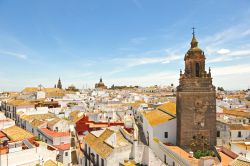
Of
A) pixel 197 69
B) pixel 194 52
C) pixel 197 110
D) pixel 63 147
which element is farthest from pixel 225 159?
pixel 63 147

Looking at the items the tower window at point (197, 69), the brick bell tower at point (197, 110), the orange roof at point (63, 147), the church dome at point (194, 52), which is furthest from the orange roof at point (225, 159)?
the orange roof at point (63, 147)

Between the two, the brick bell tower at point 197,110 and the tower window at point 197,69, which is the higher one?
the tower window at point 197,69

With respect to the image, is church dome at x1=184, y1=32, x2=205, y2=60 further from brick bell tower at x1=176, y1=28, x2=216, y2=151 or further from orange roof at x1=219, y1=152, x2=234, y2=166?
orange roof at x1=219, y1=152, x2=234, y2=166

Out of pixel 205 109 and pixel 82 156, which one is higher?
pixel 205 109

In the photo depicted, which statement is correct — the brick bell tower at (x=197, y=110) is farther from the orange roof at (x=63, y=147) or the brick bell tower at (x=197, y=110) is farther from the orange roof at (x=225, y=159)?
the orange roof at (x=63, y=147)

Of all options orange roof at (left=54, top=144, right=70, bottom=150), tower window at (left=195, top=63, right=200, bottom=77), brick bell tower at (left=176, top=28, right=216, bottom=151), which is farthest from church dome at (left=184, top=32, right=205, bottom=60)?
orange roof at (left=54, top=144, right=70, bottom=150)

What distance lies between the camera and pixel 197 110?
28719 millimetres

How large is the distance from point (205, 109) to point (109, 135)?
39.7 ft

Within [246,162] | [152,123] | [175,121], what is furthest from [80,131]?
[246,162]

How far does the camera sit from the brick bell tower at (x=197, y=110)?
94.0 feet

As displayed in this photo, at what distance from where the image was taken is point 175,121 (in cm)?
3094

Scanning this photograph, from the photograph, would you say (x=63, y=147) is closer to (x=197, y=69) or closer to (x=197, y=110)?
(x=197, y=110)

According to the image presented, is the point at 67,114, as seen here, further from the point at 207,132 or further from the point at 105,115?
the point at 207,132

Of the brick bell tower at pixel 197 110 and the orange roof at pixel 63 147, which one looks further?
the brick bell tower at pixel 197 110
